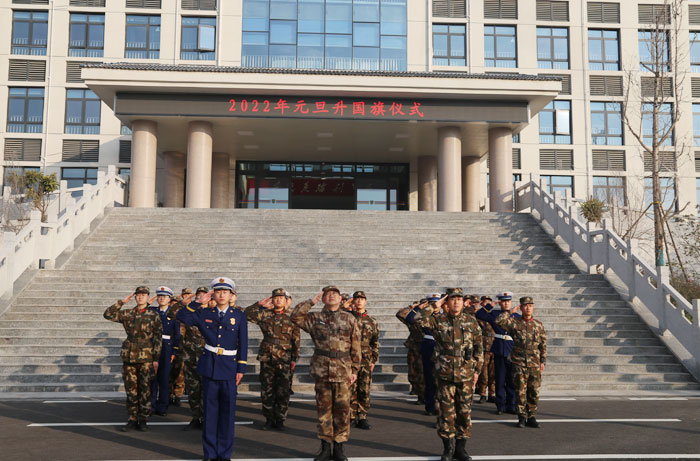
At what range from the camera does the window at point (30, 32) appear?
31.1 m

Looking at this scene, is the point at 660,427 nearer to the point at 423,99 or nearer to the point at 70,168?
the point at 423,99

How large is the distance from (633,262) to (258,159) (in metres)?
20.7

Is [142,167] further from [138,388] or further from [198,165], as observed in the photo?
[138,388]

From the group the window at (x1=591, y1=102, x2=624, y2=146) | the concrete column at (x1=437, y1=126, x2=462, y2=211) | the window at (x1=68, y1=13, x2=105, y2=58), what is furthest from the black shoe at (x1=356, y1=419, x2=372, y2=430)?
the window at (x1=68, y1=13, x2=105, y2=58)

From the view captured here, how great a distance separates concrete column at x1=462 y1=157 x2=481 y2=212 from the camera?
28.3 metres

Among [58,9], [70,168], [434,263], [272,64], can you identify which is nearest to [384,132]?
[272,64]

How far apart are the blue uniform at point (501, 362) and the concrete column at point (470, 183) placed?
18906 mm

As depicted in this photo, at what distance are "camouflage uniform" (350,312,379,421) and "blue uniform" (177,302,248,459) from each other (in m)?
2.16

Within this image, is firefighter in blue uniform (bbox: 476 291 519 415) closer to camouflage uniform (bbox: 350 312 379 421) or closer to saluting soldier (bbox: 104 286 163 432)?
camouflage uniform (bbox: 350 312 379 421)

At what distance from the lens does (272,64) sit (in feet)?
96.5

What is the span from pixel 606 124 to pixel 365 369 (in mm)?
28992

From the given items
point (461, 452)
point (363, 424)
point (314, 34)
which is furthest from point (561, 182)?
point (461, 452)

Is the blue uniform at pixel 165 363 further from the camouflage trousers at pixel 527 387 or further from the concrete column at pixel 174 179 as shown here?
the concrete column at pixel 174 179

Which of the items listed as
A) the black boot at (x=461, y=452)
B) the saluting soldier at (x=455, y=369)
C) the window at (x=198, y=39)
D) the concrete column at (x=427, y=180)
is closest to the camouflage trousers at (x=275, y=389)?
the saluting soldier at (x=455, y=369)
